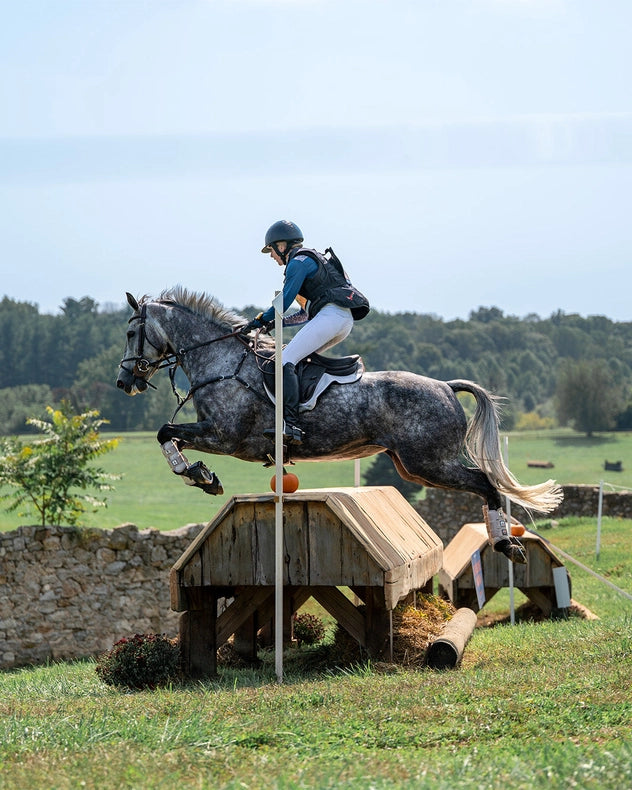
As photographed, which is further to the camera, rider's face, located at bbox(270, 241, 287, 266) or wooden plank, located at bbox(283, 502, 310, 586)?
rider's face, located at bbox(270, 241, 287, 266)

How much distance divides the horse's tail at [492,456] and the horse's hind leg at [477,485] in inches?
3.4

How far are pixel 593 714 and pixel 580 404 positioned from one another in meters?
67.2

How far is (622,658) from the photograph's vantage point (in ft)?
27.7

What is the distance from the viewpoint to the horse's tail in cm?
941

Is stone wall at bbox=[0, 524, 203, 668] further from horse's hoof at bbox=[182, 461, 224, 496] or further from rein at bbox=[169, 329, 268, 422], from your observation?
horse's hoof at bbox=[182, 461, 224, 496]

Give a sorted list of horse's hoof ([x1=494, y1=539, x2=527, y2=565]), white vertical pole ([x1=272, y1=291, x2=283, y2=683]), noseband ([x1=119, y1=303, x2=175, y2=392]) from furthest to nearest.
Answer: horse's hoof ([x1=494, y1=539, x2=527, y2=565]) → noseband ([x1=119, y1=303, x2=175, y2=392]) → white vertical pole ([x1=272, y1=291, x2=283, y2=683])

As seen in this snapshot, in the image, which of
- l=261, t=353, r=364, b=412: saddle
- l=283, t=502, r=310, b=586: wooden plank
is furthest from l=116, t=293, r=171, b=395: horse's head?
l=283, t=502, r=310, b=586: wooden plank

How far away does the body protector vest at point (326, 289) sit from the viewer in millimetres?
9195

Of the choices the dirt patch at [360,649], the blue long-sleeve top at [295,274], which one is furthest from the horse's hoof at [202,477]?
the dirt patch at [360,649]

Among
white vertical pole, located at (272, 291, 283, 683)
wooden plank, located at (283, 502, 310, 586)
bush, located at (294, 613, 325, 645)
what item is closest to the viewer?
white vertical pole, located at (272, 291, 283, 683)

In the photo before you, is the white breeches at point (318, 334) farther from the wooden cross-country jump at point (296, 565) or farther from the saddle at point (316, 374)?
the wooden cross-country jump at point (296, 565)

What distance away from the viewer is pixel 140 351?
9438 mm

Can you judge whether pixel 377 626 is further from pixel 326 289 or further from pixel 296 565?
pixel 326 289

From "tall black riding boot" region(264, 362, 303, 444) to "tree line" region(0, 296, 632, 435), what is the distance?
3278 cm
